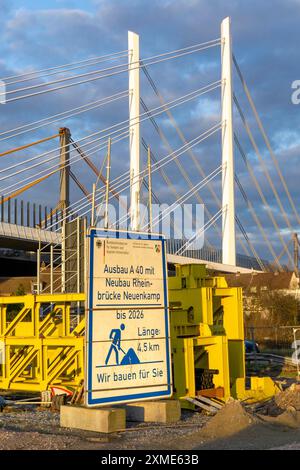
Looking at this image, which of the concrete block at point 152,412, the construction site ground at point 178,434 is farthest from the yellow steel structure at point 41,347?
the concrete block at point 152,412

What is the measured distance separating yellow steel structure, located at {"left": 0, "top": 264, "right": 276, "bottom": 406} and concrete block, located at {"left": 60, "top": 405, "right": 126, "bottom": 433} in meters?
3.68

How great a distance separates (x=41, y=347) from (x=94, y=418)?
5717 millimetres

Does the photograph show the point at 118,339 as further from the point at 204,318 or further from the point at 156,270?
the point at 204,318

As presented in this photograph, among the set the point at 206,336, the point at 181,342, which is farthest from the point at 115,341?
the point at 206,336

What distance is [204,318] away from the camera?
1672 cm

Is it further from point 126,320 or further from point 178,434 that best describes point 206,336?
point 178,434

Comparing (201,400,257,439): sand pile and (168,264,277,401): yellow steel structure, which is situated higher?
(168,264,277,401): yellow steel structure

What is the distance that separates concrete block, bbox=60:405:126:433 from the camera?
10.9 m

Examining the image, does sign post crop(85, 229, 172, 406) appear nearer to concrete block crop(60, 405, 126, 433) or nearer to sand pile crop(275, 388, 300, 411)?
concrete block crop(60, 405, 126, 433)

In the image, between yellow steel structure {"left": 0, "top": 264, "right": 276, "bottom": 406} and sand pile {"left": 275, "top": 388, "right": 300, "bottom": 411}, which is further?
yellow steel structure {"left": 0, "top": 264, "right": 276, "bottom": 406}

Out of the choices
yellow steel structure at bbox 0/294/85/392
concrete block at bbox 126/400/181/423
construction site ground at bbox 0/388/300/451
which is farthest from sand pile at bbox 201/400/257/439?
yellow steel structure at bbox 0/294/85/392

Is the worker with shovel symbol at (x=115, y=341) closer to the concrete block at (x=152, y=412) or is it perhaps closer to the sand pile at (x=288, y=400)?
the concrete block at (x=152, y=412)

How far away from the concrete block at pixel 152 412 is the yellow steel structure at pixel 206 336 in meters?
2.30

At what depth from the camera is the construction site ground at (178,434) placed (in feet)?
31.1
